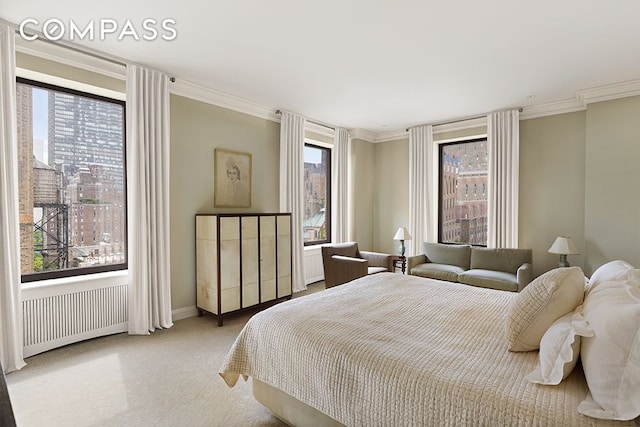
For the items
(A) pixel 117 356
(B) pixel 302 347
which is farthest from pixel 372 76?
(A) pixel 117 356

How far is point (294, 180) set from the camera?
204 inches

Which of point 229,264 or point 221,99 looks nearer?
point 229,264

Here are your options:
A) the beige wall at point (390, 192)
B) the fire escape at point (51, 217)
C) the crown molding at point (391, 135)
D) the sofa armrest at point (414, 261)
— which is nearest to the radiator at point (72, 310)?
the fire escape at point (51, 217)

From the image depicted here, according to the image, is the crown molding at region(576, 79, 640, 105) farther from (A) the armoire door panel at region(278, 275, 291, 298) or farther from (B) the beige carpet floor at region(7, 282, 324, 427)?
(B) the beige carpet floor at region(7, 282, 324, 427)

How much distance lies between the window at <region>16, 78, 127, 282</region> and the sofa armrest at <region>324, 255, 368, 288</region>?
269cm

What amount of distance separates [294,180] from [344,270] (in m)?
1.64

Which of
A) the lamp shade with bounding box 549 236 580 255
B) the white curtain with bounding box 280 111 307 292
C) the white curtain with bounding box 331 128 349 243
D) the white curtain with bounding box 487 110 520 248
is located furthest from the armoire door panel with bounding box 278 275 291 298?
the lamp shade with bounding box 549 236 580 255

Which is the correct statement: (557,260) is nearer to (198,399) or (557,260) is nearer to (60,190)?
(198,399)

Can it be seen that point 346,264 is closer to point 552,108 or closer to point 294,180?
point 294,180

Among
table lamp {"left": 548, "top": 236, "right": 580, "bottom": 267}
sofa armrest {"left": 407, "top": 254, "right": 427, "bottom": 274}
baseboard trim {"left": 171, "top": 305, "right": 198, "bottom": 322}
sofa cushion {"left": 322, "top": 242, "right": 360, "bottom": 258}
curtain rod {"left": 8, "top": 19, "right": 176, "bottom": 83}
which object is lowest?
baseboard trim {"left": 171, "top": 305, "right": 198, "bottom": 322}

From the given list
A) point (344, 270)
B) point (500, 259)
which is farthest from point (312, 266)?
point (500, 259)

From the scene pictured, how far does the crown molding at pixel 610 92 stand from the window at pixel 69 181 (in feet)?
18.8

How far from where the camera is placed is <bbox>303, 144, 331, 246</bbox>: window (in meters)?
5.84

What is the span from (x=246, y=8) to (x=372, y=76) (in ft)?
5.66
